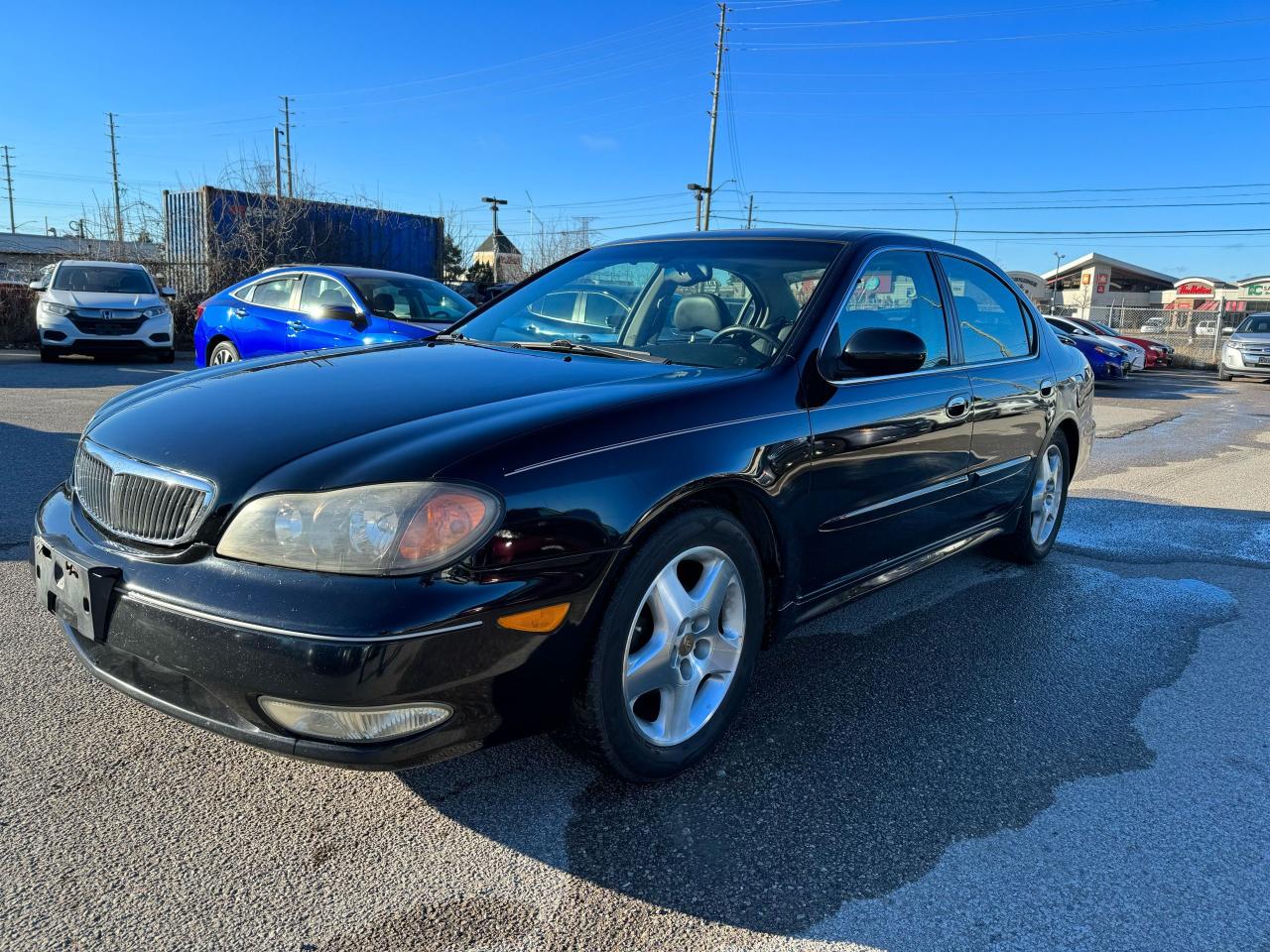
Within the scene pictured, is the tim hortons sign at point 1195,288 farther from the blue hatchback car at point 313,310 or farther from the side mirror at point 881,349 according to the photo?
the side mirror at point 881,349

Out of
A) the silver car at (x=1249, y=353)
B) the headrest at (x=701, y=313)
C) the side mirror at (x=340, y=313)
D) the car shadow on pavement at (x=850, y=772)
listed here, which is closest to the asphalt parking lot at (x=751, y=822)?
the car shadow on pavement at (x=850, y=772)

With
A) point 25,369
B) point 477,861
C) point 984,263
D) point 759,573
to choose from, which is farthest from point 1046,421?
point 25,369

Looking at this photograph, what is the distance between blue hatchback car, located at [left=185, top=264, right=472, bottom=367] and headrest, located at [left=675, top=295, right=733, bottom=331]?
17.0ft

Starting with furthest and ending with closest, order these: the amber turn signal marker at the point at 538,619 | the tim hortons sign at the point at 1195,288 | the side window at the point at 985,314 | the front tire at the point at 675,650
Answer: the tim hortons sign at the point at 1195,288
the side window at the point at 985,314
the front tire at the point at 675,650
the amber turn signal marker at the point at 538,619

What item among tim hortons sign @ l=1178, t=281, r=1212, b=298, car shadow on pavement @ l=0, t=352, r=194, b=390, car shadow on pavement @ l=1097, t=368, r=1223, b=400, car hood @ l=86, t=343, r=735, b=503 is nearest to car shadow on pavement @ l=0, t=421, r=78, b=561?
car hood @ l=86, t=343, r=735, b=503

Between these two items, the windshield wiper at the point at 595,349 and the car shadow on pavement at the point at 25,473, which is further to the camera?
the car shadow on pavement at the point at 25,473

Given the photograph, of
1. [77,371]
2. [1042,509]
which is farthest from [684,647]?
[77,371]

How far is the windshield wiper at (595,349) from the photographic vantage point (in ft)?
10.2

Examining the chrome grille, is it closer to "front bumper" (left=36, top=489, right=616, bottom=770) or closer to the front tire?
"front bumper" (left=36, top=489, right=616, bottom=770)

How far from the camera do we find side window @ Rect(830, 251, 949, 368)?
3.28 meters

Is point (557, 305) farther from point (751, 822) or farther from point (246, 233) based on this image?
point (246, 233)

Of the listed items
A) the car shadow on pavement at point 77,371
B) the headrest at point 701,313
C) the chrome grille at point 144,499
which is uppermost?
the headrest at point 701,313

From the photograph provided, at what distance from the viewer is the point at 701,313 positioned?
334 centimetres

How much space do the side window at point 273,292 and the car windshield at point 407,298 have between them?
2.60 feet
